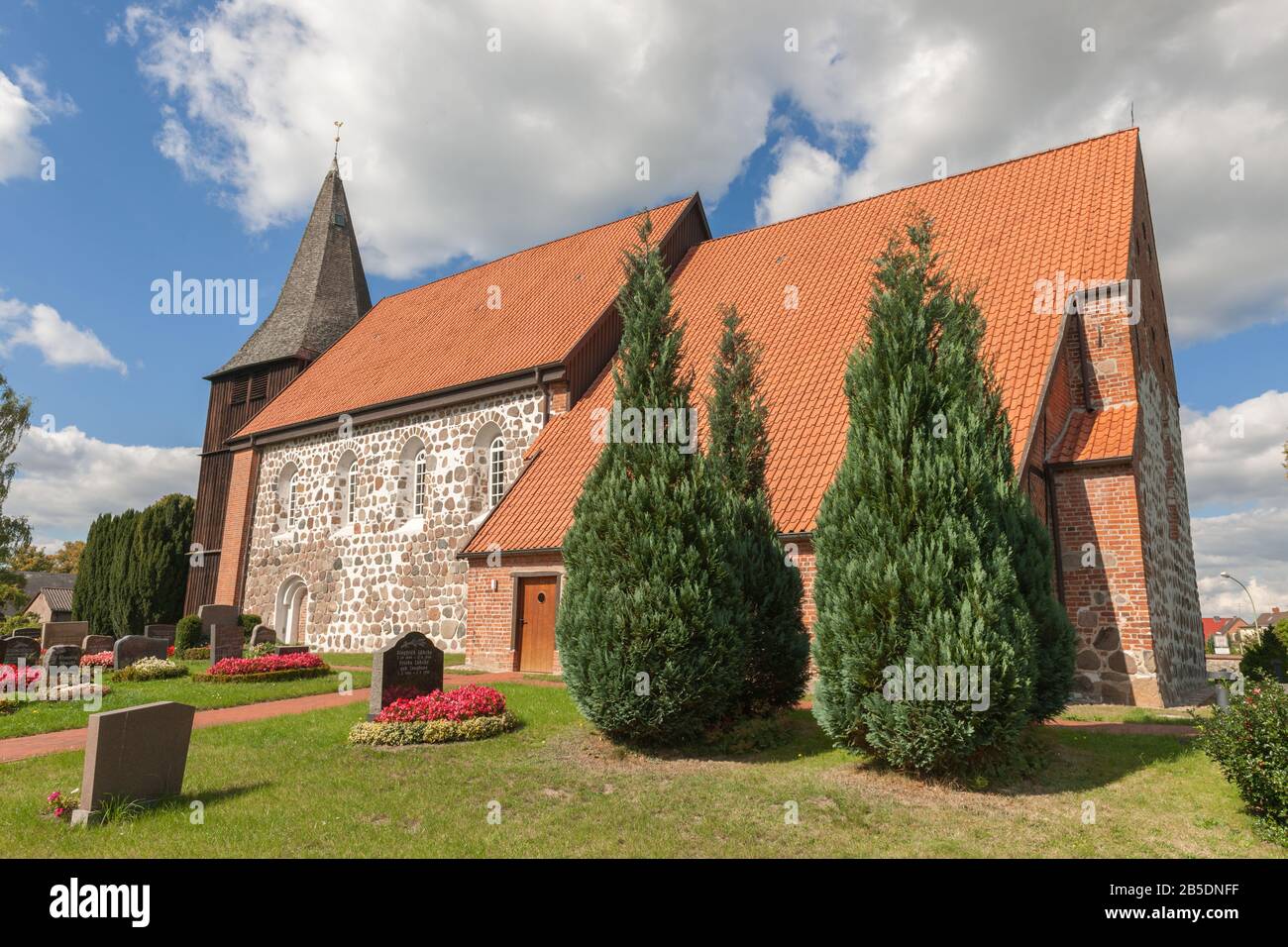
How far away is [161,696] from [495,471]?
829 centimetres

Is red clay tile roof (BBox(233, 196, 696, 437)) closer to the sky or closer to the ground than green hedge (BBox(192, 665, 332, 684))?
closer to the sky

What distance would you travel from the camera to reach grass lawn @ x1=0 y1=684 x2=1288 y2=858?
5.22m

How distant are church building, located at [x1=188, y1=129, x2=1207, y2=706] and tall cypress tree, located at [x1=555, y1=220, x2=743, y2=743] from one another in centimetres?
327

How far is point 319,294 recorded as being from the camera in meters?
27.3

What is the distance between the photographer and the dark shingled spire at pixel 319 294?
86.8 feet

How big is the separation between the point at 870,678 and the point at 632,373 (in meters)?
4.11

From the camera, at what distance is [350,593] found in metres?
19.9

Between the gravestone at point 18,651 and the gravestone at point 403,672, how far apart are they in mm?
12371

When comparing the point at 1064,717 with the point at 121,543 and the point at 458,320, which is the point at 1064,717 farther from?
the point at 121,543

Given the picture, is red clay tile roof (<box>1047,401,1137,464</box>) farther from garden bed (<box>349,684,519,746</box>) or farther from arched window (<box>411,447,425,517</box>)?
arched window (<box>411,447,425,517</box>)

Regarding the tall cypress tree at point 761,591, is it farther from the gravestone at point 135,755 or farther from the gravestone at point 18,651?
the gravestone at point 18,651

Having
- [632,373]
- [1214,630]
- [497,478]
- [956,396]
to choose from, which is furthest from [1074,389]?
[1214,630]

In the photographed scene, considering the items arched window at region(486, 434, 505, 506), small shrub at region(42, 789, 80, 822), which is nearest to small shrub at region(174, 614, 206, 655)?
arched window at region(486, 434, 505, 506)

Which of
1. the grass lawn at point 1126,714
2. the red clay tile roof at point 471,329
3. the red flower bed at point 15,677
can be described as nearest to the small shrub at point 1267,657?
the grass lawn at point 1126,714
